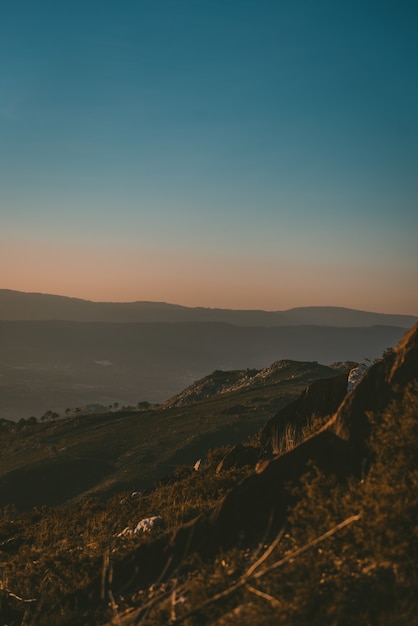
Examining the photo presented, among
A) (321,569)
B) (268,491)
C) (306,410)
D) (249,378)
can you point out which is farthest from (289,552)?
(249,378)

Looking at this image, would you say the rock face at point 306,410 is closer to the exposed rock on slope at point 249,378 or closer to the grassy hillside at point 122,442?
the grassy hillside at point 122,442

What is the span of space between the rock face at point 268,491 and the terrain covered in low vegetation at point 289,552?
0.03 metres

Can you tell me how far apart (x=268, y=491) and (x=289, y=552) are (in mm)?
2413

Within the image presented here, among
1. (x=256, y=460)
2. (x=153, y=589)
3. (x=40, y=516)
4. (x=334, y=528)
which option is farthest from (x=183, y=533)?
(x=40, y=516)

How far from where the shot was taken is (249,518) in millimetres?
13477

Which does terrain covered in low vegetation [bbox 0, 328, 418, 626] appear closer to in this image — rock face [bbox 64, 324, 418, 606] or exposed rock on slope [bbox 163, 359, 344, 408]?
rock face [bbox 64, 324, 418, 606]

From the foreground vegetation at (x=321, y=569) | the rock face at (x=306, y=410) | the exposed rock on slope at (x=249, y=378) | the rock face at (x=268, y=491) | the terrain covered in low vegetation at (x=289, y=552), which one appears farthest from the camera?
the exposed rock on slope at (x=249, y=378)

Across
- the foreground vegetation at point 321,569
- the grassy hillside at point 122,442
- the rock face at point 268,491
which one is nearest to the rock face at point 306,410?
the rock face at point 268,491

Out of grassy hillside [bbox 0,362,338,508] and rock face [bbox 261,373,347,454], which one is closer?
rock face [bbox 261,373,347,454]

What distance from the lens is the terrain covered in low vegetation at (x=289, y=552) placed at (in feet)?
33.1

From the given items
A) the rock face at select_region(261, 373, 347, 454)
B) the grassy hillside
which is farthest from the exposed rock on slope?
the rock face at select_region(261, 373, 347, 454)

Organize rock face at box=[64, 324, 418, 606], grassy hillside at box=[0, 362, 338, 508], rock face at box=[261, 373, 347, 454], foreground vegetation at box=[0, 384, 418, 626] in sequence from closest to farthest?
foreground vegetation at box=[0, 384, 418, 626], rock face at box=[64, 324, 418, 606], rock face at box=[261, 373, 347, 454], grassy hillside at box=[0, 362, 338, 508]

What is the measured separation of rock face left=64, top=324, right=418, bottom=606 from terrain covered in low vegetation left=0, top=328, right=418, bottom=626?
0.09 feet

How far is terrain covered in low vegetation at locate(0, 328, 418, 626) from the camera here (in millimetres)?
10102
